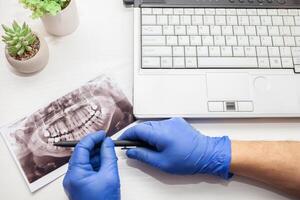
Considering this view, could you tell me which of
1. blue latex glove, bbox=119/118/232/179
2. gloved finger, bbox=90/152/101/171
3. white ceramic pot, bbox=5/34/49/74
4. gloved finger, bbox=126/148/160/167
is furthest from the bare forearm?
white ceramic pot, bbox=5/34/49/74

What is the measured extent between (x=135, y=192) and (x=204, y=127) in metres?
0.18

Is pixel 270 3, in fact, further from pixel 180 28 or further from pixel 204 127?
pixel 204 127

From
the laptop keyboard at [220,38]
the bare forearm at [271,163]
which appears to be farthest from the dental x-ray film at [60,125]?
the bare forearm at [271,163]

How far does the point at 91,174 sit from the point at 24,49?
0.90 ft

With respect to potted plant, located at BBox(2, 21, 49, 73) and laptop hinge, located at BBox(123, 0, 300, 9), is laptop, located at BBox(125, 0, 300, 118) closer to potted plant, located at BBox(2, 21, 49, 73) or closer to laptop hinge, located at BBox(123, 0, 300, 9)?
laptop hinge, located at BBox(123, 0, 300, 9)

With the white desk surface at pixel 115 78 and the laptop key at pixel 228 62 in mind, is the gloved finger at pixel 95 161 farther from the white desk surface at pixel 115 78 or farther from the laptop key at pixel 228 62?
the laptop key at pixel 228 62

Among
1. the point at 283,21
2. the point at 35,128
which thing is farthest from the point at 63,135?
the point at 283,21

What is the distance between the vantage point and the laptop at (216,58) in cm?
68

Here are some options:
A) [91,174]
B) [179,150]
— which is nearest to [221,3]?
[179,150]

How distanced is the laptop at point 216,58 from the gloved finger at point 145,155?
0.23 feet

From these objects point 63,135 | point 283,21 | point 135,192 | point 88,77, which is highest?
point 283,21

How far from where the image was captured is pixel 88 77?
726 millimetres

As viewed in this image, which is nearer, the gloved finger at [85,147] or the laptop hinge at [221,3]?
the gloved finger at [85,147]

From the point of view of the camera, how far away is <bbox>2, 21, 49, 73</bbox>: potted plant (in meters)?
0.66
